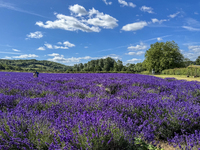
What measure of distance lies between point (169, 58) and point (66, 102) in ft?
144

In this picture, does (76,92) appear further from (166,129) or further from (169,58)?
(169,58)

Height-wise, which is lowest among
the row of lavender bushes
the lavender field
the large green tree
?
the lavender field

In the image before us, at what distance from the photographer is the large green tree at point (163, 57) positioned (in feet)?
129

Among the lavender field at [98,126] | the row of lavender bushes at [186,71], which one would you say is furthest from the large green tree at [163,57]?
the lavender field at [98,126]

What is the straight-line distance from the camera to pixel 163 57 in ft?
128

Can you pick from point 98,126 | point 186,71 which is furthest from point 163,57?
point 98,126

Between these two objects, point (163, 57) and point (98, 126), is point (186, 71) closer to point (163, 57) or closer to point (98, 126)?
point (163, 57)

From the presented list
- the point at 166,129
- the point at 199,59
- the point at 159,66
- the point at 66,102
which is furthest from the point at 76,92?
the point at 199,59

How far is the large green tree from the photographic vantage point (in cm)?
3933

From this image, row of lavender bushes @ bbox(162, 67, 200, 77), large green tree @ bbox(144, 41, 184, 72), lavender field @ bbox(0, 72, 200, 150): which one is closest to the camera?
lavender field @ bbox(0, 72, 200, 150)

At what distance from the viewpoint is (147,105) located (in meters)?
2.73

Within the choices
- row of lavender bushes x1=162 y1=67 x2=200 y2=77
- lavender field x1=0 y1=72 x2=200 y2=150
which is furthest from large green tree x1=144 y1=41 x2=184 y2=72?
lavender field x1=0 y1=72 x2=200 y2=150

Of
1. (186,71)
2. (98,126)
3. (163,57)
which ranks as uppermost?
(163,57)

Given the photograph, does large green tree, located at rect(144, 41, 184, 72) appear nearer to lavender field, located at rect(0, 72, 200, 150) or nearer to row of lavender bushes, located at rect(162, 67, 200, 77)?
row of lavender bushes, located at rect(162, 67, 200, 77)
